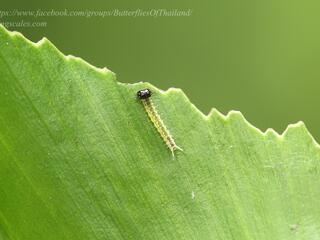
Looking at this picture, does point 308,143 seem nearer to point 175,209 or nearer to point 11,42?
point 175,209

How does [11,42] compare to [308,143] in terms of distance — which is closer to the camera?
[11,42]

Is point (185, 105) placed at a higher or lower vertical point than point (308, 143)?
higher

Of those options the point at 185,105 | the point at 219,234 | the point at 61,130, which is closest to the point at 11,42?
the point at 61,130

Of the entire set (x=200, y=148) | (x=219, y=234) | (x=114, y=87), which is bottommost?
(x=219, y=234)

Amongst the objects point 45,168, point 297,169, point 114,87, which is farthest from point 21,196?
point 297,169
